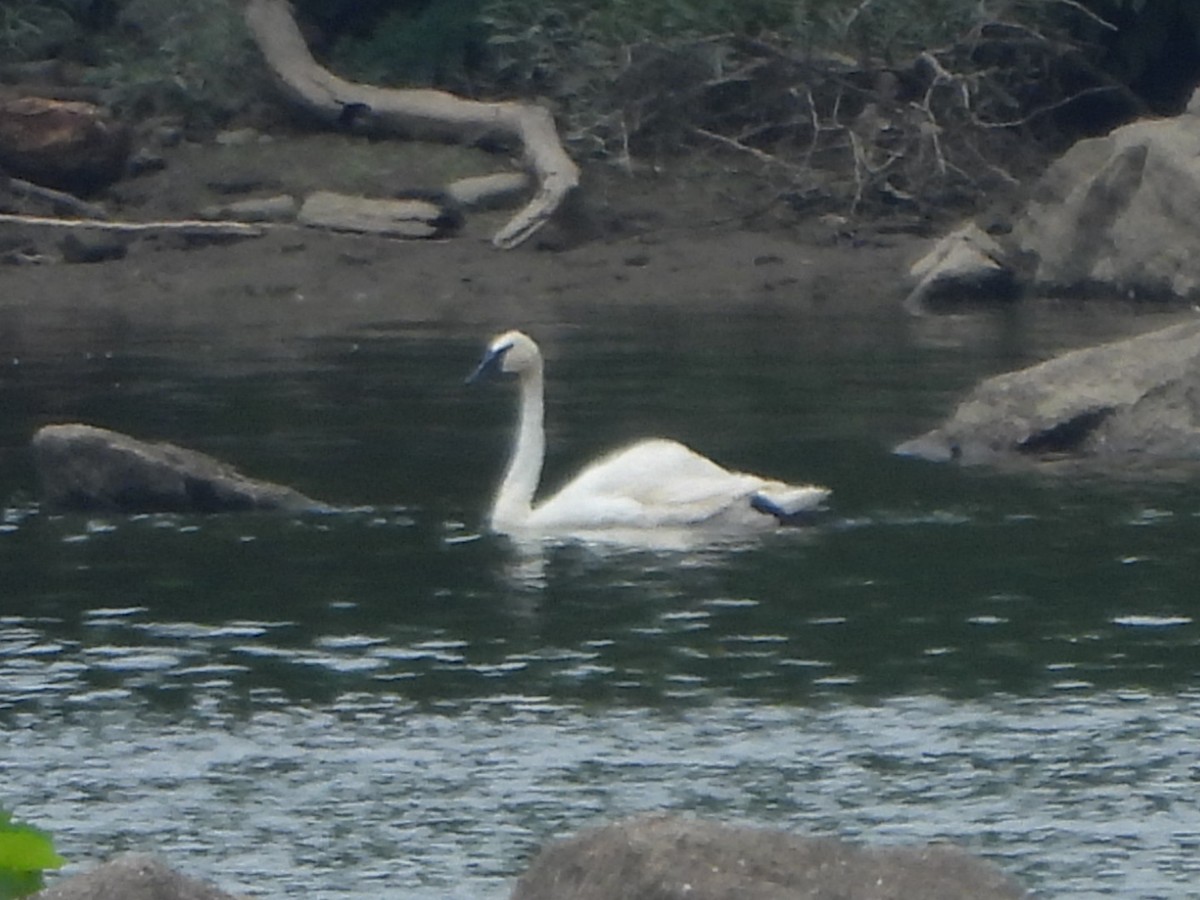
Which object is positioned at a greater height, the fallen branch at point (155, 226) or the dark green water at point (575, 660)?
the fallen branch at point (155, 226)

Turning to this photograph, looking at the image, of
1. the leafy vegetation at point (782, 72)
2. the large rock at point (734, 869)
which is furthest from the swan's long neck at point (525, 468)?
the leafy vegetation at point (782, 72)

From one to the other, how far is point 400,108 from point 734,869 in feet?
64.7

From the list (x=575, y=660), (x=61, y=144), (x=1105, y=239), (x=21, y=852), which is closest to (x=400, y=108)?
(x=61, y=144)

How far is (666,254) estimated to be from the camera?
23.8 meters

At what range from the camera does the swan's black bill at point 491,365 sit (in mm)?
14933

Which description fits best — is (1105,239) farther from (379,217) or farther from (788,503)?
(788,503)

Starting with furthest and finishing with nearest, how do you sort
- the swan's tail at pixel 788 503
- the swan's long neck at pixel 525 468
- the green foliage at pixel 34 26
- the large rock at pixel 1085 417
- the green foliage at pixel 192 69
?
the green foliage at pixel 34 26 → the green foliage at pixel 192 69 → the large rock at pixel 1085 417 → the swan's long neck at pixel 525 468 → the swan's tail at pixel 788 503

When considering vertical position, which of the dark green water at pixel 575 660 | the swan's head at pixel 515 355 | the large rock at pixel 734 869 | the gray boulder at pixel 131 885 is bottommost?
the dark green water at pixel 575 660

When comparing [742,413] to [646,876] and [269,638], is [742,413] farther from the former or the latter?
[646,876]

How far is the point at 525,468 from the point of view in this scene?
14172mm

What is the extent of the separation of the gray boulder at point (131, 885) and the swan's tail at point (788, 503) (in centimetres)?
696

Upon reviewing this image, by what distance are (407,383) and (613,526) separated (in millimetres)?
4939

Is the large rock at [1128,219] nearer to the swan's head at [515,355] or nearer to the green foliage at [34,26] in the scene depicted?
the swan's head at [515,355]

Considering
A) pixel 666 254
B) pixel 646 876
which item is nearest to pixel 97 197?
pixel 666 254
